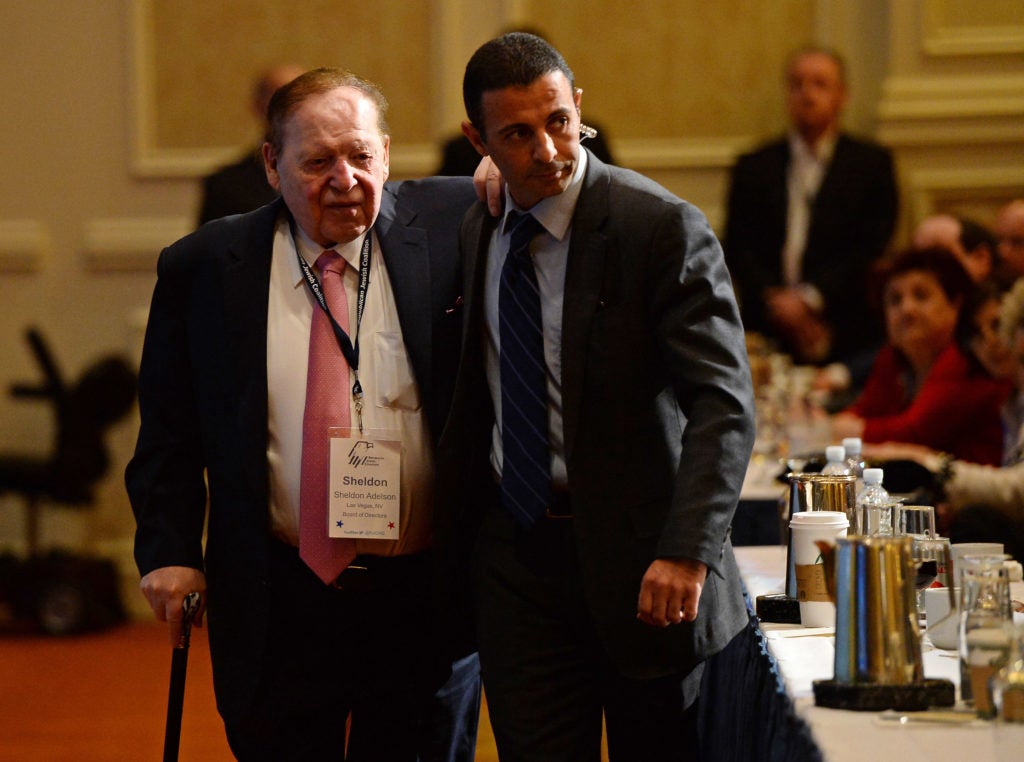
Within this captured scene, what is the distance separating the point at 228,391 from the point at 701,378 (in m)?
0.84

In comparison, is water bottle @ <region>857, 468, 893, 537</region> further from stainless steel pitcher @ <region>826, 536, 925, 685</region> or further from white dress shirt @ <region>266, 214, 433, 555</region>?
white dress shirt @ <region>266, 214, 433, 555</region>

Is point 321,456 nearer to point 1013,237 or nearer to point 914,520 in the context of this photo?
point 914,520

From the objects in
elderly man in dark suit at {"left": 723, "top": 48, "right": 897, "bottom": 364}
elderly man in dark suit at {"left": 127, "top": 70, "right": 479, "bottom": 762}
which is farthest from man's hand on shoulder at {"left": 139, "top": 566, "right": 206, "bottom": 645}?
elderly man in dark suit at {"left": 723, "top": 48, "right": 897, "bottom": 364}

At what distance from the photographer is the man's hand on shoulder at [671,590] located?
217cm

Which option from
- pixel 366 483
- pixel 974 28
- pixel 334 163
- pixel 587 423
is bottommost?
pixel 366 483

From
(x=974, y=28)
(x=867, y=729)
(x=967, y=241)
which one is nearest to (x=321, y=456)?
(x=867, y=729)

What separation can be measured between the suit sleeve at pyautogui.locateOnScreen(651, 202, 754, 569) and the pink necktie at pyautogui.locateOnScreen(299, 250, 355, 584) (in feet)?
1.89

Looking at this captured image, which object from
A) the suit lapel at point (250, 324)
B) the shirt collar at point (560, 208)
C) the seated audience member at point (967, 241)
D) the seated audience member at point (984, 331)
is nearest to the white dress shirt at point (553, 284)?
the shirt collar at point (560, 208)

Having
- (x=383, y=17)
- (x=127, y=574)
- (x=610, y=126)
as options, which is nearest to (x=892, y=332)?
(x=610, y=126)

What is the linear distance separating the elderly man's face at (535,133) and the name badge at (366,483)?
0.50 m

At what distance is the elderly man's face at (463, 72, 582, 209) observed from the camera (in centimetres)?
231

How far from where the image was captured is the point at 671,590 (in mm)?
2172

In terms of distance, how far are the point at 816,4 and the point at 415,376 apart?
4833mm

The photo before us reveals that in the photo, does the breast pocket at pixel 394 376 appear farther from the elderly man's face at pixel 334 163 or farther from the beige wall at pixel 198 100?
the beige wall at pixel 198 100
